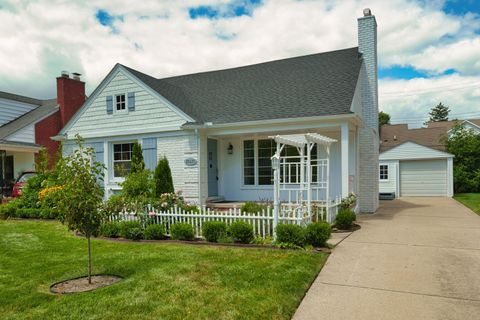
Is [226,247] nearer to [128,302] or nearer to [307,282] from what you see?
[307,282]

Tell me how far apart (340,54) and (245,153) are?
214 inches

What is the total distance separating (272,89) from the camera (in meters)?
13.1

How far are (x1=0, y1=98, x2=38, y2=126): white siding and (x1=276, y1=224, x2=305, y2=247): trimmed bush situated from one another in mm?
20489

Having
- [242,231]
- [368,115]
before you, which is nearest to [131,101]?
[242,231]

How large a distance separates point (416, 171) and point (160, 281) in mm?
20171

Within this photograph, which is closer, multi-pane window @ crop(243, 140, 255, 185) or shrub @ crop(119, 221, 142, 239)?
shrub @ crop(119, 221, 142, 239)

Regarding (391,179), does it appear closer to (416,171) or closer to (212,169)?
(416,171)

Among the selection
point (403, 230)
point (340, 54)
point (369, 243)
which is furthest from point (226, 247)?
point (340, 54)

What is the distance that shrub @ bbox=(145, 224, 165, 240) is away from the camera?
802 cm

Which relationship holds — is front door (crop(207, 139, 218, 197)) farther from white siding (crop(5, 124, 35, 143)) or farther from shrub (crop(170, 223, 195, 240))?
white siding (crop(5, 124, 35, 143))

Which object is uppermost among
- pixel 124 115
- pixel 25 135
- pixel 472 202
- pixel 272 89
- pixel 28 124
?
pixel 272 89

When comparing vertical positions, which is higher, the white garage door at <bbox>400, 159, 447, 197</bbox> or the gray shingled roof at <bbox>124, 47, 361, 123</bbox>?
the gray shingled roof at <bbox>124, 47, 361, 123</bbox>

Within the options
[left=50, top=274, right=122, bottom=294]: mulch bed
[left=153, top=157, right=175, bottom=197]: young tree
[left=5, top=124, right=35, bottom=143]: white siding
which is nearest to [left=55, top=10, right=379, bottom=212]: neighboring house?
[left=153, top=157, right=175, bottom=197]: young tree

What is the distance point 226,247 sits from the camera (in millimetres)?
7059
